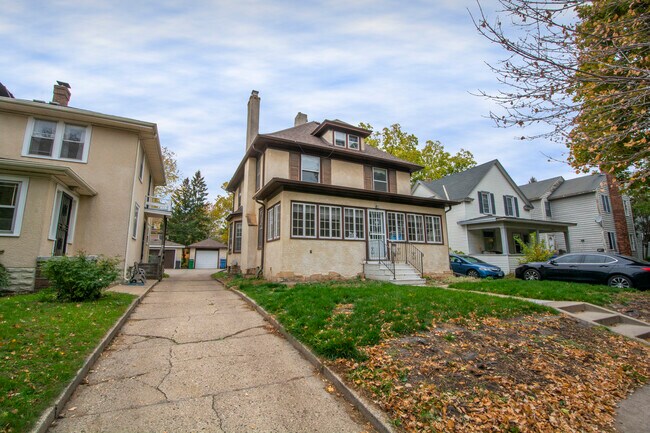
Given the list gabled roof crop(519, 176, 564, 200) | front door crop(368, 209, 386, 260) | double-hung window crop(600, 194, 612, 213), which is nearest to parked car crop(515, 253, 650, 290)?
front door crop(368, 209, 386, 260)

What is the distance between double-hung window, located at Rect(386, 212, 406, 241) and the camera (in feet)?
46.3

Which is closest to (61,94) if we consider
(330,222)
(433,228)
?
(330,222)

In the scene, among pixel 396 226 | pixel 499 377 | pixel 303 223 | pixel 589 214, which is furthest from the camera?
pixel 589 214

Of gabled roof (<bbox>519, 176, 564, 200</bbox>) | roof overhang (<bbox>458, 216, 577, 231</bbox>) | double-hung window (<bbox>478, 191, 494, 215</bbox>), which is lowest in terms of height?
roof overhang (<bbox>458, 216, 577, 231</bbox>)

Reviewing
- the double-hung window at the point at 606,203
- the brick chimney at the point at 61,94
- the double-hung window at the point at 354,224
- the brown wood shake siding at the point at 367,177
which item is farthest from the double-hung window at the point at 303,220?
the double-hung window at the point at 606,203

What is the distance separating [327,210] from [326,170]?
10.7 feet

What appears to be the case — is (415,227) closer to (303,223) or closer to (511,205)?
(303,223)

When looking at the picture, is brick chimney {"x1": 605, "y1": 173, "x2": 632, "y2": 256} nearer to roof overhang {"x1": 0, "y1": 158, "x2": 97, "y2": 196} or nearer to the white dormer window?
the white dormer window

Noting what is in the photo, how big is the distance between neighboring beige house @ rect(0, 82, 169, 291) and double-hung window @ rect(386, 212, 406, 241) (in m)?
11.2

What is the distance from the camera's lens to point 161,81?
1044 cm

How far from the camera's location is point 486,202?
73.5ft

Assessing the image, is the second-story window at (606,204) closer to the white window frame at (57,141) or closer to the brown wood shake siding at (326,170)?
the brown wood shake siding at (326,170)

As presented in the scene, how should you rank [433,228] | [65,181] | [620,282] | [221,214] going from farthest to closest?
[221,214]
[433,228]
[620,282]
[65,181]

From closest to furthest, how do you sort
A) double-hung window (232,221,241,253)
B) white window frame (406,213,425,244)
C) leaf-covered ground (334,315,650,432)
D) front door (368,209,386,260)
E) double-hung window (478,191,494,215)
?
1. leaf-covered ground (334,315,650,432)
2. front door (368,209,386,260)
3. white window frame (406,213,425,244)
4. double-hung window (232,221,241,253)
5. double-hung window (478,191,494,215)
